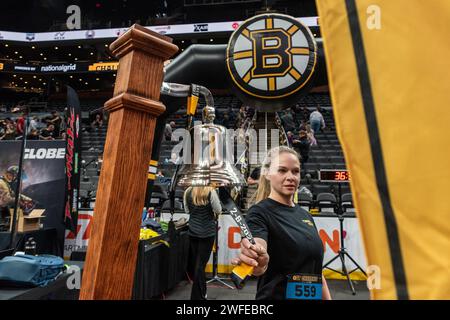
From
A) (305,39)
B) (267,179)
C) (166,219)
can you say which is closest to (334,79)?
(267,179)

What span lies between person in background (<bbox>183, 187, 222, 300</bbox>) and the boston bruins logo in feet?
5.88

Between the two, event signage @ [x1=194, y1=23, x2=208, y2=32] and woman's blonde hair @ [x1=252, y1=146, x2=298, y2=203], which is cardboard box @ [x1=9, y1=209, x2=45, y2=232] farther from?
event signage @ [x1=194, y1=23, x2=208, y2=32]

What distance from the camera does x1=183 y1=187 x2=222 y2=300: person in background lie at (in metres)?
3.57

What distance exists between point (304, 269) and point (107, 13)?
2583cm

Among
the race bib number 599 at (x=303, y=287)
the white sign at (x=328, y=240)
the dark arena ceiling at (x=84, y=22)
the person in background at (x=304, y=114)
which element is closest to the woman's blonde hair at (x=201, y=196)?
the white sign at (x=328, y=240)

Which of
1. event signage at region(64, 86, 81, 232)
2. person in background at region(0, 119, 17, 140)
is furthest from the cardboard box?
person in background at region(0, 119, 17, 140)

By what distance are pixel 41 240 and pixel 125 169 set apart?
475 cm

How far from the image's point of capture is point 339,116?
0.47 m

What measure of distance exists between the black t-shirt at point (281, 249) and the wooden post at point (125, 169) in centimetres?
85

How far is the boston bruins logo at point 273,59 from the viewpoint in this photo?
1.98 m

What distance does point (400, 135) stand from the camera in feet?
1.45

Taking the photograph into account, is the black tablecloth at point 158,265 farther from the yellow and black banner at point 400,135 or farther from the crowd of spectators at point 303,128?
the yellow and black banner at point 400,135

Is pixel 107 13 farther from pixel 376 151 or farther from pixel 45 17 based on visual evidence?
pixel 376 151
